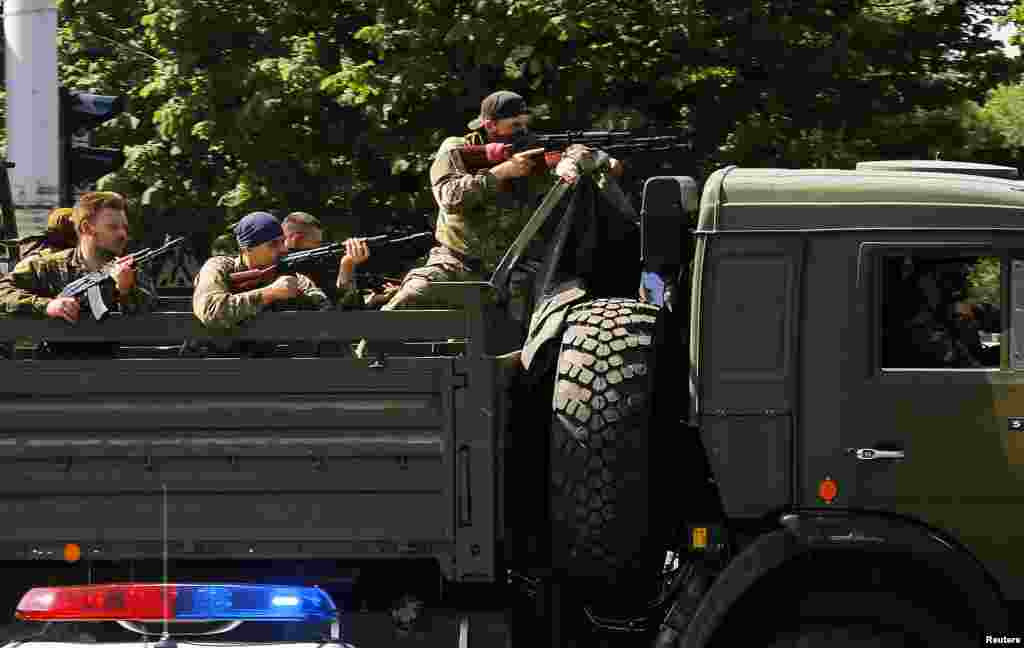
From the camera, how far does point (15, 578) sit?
6078 mm

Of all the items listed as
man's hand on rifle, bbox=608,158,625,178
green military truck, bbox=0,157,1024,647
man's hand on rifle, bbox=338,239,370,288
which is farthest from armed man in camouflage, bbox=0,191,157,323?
man's hand on rifle, bbox=608,158,625,178

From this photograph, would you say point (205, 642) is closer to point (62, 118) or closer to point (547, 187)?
point (547, 187)

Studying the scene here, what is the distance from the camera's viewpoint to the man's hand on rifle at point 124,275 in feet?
19.9

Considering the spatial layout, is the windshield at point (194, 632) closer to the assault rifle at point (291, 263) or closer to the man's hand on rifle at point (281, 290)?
the man's hand on rifle at point (281, 290)

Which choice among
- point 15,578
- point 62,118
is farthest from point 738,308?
point 62,118

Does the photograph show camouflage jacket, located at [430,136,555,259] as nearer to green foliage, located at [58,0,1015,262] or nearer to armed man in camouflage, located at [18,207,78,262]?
armed man in camouflage, located at [18,207,78,262]

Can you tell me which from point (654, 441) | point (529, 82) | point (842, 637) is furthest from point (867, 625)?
point (529, 82)

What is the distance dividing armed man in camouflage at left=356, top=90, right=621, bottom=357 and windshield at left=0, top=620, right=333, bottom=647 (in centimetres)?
167

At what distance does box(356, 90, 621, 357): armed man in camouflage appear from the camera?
6.88 metres

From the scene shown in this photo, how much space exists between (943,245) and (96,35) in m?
10.6

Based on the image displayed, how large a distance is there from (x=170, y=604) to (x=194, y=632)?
203 millimetres

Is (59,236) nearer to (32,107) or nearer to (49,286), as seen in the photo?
(49,286)

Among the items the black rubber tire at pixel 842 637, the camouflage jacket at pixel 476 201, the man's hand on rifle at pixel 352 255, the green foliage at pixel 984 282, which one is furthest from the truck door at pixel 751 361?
the man's hand on rifle at pixel 352 255

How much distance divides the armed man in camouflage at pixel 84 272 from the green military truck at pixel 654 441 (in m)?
0.13
